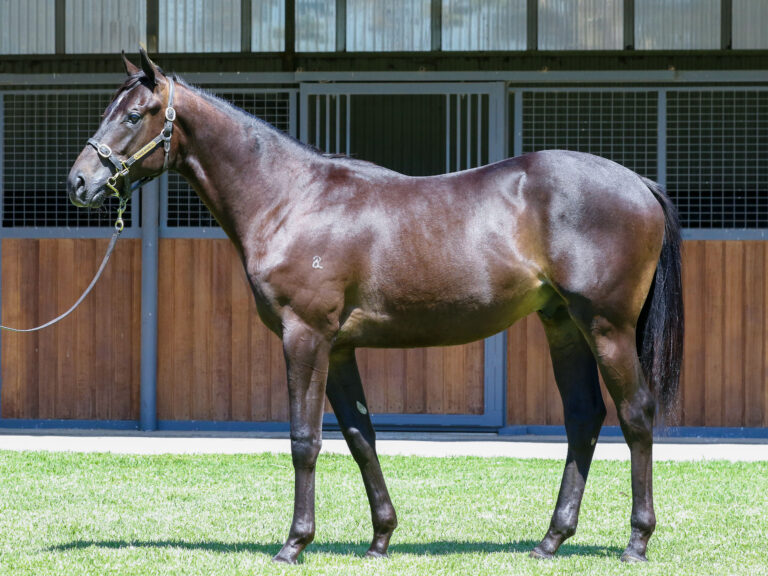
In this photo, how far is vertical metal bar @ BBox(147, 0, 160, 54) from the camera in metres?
9.45

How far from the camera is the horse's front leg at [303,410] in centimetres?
458

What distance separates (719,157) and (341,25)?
11.1 feet

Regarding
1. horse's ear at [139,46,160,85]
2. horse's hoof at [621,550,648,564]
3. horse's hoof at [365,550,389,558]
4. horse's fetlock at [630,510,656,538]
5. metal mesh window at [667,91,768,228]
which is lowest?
horse's hoof at [365,550,389,558]

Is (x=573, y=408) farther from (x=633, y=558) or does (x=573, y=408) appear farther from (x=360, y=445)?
(x=360, y=445)

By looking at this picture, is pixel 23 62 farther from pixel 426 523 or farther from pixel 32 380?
pixel 426 523

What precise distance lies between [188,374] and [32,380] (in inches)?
52.0

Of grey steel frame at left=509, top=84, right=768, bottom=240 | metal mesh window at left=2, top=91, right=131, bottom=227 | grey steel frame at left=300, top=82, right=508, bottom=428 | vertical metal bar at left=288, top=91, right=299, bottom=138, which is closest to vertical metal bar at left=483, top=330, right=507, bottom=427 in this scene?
grey steel frame at left=300, top=82, right=508, bottom=428

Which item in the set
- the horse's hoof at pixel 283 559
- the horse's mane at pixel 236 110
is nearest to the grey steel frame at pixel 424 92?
the horse's mane at pixel 236 110

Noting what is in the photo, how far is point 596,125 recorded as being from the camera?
963cm

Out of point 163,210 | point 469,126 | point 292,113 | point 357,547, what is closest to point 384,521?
point 357,547

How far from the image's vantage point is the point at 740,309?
9133 mm

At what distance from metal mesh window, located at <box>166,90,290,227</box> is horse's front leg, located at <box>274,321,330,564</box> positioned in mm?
5071

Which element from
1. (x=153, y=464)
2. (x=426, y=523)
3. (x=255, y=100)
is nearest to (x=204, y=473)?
(x=153, y=464)

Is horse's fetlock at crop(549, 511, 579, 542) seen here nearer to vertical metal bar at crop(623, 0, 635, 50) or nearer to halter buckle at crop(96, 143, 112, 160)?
halter buckle at crop(96, 143, 112, 160)
